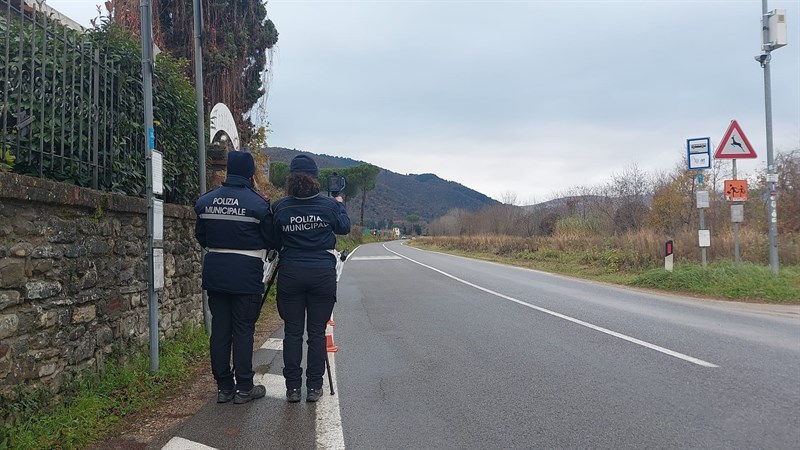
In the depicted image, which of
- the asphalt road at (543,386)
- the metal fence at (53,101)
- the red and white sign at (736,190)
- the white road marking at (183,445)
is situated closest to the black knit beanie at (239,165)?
the metal fence at (53,101)

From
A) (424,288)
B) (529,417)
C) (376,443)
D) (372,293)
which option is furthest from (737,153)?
(376,443)

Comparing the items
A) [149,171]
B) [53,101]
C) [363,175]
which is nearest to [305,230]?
[149,171]

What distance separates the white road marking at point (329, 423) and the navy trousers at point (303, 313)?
6.7 inches

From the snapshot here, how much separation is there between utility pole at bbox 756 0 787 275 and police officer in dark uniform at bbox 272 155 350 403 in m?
11.4

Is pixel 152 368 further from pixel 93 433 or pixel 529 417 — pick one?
pixel 529 417

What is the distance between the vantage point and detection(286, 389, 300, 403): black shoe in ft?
15.0

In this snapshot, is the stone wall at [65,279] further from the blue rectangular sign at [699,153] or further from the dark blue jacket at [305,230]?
the blue rectangular sign at [699,153]

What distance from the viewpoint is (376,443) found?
145 inches

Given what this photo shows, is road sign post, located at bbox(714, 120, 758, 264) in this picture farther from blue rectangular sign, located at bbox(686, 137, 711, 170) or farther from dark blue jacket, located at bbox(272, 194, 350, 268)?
dark blue jacket, located at bbox(272, 194, 350, 268)

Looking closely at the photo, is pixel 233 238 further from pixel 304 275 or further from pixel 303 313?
pixel 303 313

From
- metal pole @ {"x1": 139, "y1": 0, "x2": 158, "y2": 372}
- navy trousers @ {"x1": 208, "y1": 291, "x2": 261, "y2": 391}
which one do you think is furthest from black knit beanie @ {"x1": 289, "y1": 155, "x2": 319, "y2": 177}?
metal pole @ {"x1": 139, "y1": 0, "x2": 158, "y2": 372}

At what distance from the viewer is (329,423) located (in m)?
4.07

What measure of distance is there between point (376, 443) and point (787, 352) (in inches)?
198

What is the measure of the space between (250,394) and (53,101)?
2851mm
